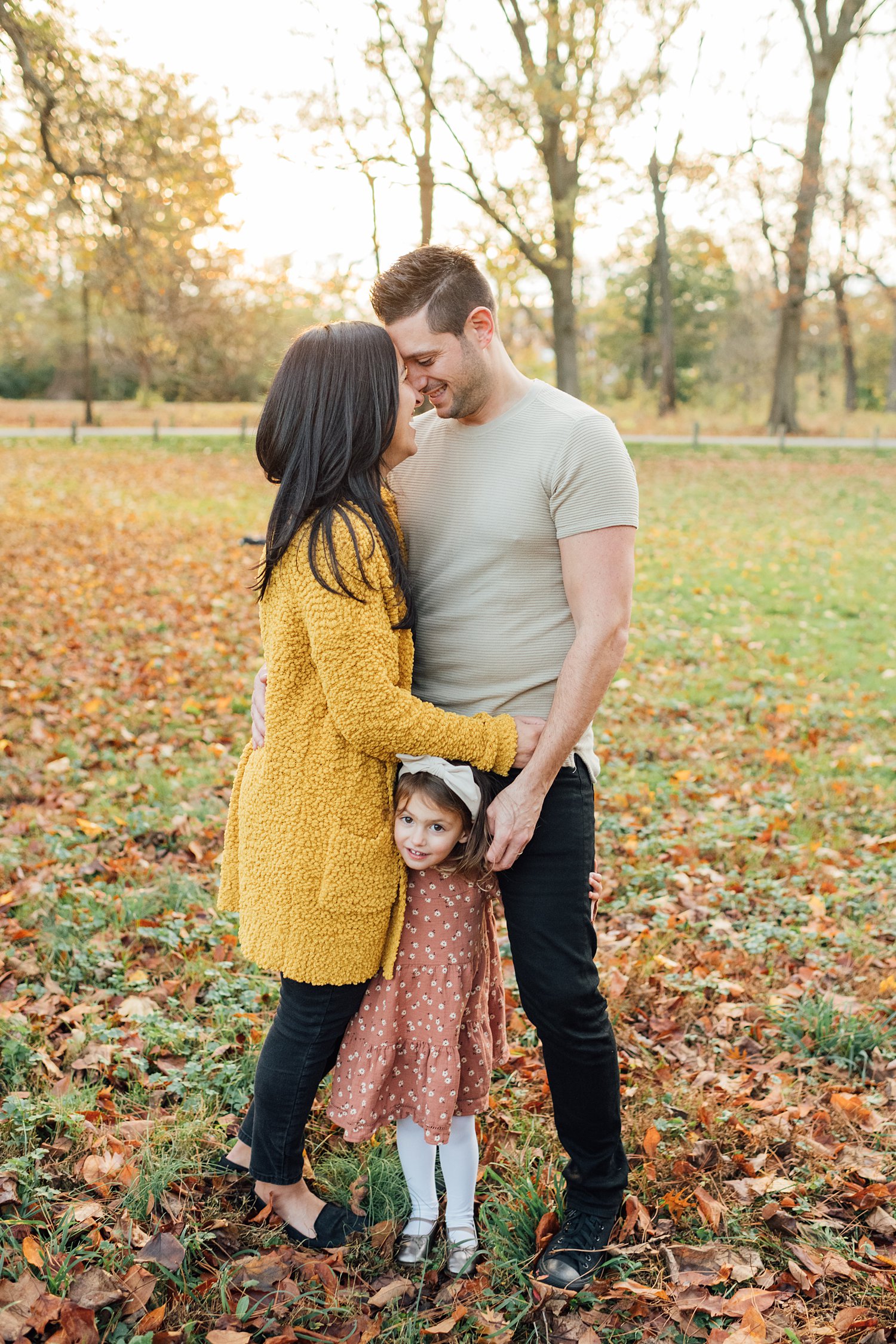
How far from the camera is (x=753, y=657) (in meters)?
7.86

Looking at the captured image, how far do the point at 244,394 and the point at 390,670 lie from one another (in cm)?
3830

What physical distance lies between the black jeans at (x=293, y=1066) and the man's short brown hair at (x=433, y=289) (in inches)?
61.2

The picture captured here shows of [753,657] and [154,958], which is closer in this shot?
[154,958]

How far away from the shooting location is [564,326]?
20.2 meters

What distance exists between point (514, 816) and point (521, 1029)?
1558mm

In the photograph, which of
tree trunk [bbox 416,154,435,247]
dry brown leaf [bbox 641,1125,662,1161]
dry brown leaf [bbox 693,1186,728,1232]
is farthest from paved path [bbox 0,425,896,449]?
dry brown leaf [bbox 693,1186,728,1232]

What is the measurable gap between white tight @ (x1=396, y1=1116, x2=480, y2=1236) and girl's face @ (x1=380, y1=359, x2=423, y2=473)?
1.61 metres

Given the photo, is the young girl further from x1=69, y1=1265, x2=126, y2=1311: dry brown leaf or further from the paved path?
the paved path

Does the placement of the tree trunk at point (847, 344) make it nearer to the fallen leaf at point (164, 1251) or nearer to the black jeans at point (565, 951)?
the black jeans at point (565, 951)

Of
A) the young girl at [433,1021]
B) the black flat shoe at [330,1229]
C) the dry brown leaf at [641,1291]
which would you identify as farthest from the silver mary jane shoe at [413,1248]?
the dry brown leaf at [641,1291]

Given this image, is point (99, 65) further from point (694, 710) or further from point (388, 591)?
point (388, 591)

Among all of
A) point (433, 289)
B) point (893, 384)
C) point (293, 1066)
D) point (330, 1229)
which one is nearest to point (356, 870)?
point (293, 1066)

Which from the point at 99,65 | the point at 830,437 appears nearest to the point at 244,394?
the point at 830,437

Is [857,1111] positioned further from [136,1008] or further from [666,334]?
[666,334]
